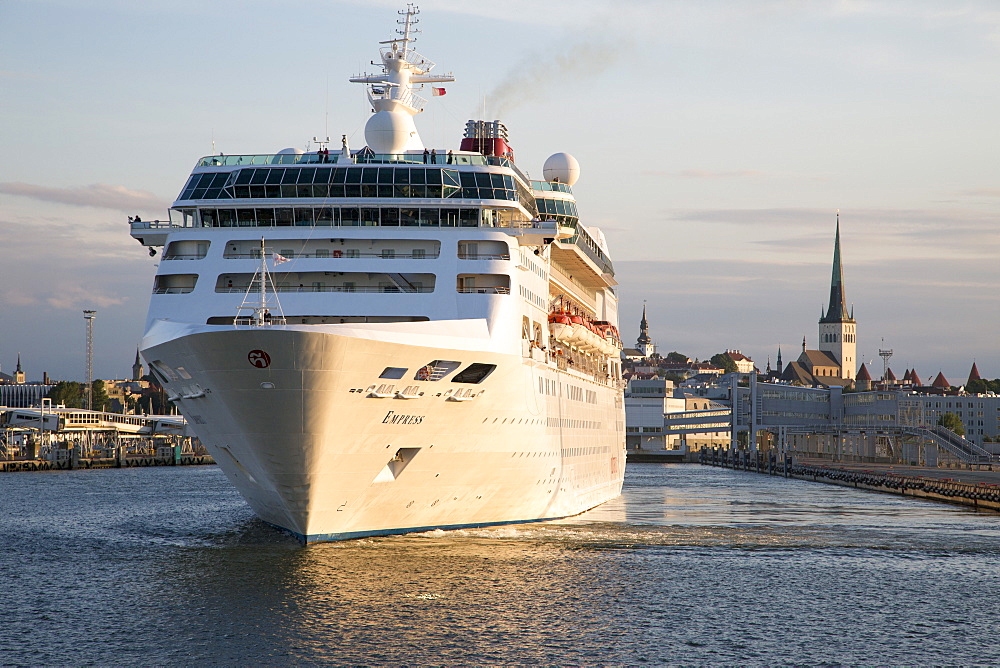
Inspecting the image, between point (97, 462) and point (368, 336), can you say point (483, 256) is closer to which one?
point (368, 336)

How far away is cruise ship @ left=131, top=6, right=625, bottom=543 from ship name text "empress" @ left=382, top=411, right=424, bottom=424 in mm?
38

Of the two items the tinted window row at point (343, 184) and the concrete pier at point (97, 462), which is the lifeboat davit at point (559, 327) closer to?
the tinted window row at point (343, 184)

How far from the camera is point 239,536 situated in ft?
110

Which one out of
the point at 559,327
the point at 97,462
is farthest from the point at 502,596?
the point at 97,462

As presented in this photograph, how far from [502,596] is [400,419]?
4.66 m

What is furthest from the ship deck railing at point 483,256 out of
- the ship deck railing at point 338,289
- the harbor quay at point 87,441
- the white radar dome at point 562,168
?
the harbor quay at point 87,441

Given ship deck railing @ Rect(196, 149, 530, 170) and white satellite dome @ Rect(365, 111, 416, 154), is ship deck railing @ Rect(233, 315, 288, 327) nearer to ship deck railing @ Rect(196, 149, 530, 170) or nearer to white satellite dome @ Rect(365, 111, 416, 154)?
ship deck railing @ Rect(196, 149, 530, 170)

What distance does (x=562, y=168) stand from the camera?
44.9 m

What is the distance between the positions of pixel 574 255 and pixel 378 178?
11720 millimetres

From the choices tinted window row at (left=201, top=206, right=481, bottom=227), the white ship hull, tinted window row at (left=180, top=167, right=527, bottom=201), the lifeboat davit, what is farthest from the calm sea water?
tinted window row at (left=180, top=167, right=527, bottom=201)

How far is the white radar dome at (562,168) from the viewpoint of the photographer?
44812 millimetres

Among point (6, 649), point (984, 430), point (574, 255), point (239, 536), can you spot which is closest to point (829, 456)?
point (984, 430)

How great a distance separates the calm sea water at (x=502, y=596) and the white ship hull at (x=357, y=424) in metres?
1.01

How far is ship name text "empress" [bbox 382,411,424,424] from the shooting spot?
25766 millimetres
